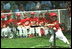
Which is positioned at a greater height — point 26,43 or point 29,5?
point 29,5

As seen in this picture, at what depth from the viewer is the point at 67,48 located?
704cm

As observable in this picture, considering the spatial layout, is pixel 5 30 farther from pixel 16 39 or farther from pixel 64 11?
pixel 64 11

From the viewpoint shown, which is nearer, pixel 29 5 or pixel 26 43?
pixel 26 43

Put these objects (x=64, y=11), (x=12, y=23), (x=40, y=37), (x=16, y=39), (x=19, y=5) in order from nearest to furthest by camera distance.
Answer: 1. (x=12, y=23)
2. (x=16, y=39)
3. (x=40, y=37)
4. (x=64, y=11)
5. (x=19, y=5)

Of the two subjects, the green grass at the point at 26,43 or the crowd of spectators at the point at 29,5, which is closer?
the green grass at the point at 26,43

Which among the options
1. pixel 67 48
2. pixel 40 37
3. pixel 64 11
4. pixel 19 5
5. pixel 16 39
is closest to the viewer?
pixel 67 48

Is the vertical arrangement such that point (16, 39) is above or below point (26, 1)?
below

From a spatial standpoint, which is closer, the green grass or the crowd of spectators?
the green grass

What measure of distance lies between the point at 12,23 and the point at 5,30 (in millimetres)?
335

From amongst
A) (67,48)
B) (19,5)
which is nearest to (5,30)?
(67,48)

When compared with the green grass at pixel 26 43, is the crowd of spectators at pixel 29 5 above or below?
above

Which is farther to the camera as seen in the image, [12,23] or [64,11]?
[64,11]

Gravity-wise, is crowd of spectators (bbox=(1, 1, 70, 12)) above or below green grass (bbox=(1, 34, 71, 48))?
above

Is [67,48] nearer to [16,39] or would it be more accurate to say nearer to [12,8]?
[16,39]
